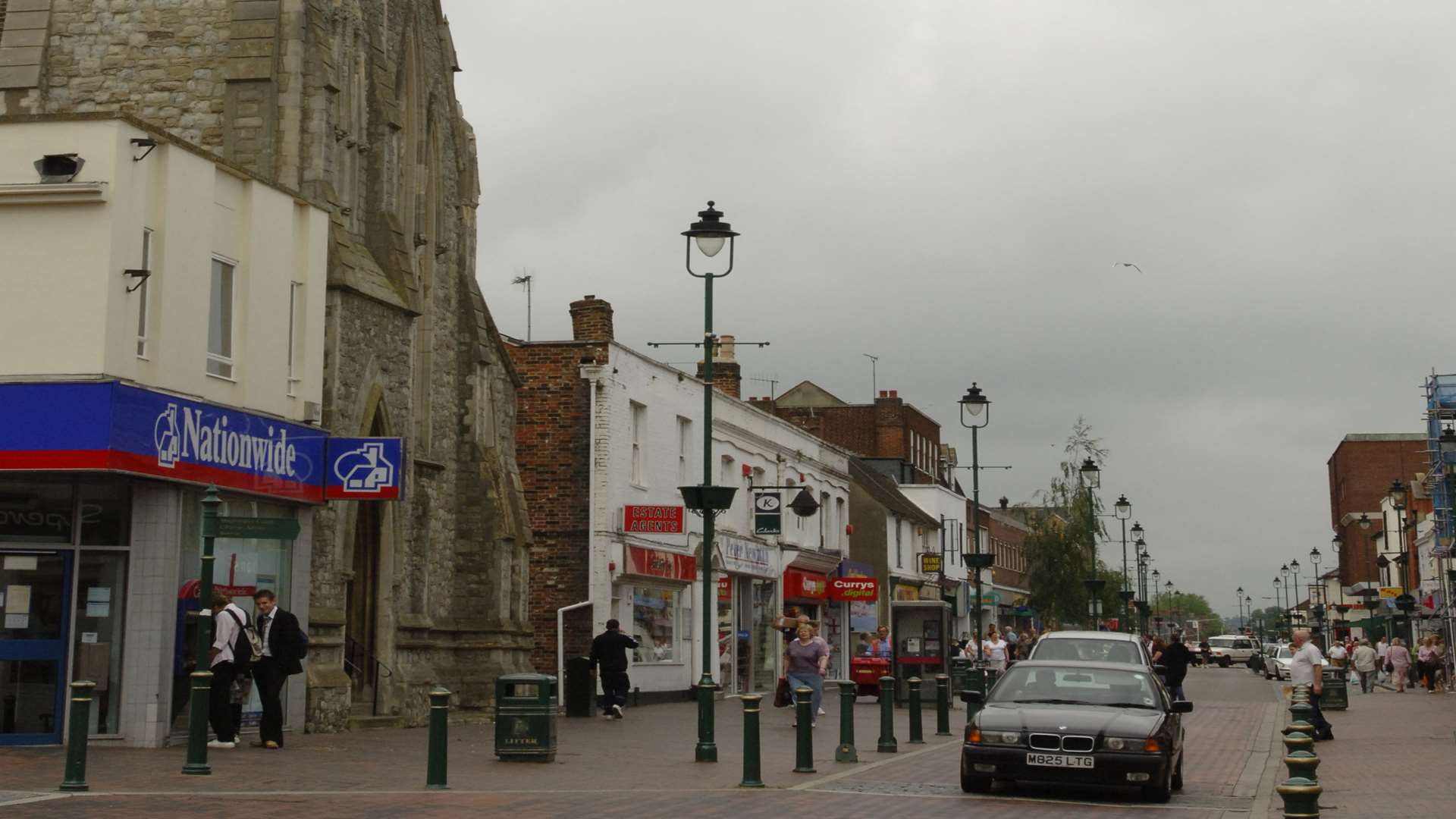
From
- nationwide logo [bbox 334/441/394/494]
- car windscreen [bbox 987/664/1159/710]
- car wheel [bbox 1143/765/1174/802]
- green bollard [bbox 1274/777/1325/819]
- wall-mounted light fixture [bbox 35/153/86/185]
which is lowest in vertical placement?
car wheel [bbox 1143/765/1174/802]

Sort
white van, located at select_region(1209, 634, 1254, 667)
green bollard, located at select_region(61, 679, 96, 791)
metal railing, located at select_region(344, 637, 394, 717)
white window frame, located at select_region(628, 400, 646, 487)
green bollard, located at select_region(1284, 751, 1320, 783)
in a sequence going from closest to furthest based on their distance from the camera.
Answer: green bollard, located at select_region(1284, 751, 1320, 783) → green bollard, located at select_region(61, 679, 96, 791) → metal railing, located at select_region(344, 637, 394, 717) → white window frame, located at select_region(628, 400, 646, 487) → white van, located at select_region(1209, 634, 1254, 667)

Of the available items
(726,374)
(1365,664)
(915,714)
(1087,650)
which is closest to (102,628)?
(915,714)

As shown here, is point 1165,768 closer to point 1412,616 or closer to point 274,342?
point 274,342

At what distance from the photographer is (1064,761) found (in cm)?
1435

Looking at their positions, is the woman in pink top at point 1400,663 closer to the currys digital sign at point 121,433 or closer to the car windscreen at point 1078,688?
the car windscreen at point 1078,688

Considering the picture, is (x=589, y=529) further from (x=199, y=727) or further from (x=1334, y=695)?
(x=199, y=727)

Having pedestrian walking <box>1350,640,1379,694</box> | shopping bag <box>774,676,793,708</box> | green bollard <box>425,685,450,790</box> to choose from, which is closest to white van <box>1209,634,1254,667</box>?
Result: pedestrian walking <box>1350,640,1379,694</box>

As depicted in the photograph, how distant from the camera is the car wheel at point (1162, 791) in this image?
564 inches

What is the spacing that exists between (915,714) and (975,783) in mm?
6821

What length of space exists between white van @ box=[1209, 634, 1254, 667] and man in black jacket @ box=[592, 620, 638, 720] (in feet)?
197

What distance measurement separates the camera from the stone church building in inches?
909

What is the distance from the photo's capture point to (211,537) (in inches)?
583

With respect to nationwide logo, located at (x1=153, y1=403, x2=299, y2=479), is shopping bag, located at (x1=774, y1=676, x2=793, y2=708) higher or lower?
lower

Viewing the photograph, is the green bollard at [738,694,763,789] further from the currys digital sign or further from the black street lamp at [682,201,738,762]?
the currys digital sign
